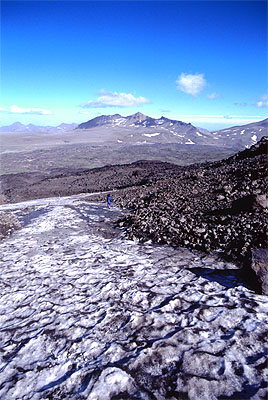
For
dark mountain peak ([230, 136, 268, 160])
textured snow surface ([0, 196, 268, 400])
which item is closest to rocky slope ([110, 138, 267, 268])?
textured snow surface ([0, 196, 268, 400])

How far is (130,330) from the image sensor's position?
224 inches

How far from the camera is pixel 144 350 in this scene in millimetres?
5031

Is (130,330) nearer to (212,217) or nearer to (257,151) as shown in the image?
(212,217)

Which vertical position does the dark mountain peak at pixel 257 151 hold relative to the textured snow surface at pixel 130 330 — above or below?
above

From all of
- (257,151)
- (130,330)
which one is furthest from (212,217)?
(257,151)

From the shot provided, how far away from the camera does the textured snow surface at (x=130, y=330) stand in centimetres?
435

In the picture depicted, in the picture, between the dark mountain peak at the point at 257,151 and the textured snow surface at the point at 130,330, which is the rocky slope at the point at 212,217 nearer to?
the textured snow surface at the point at 130,330

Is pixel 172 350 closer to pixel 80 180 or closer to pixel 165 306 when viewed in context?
pixel 165 306

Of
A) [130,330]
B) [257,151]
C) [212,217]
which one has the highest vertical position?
[257,151]

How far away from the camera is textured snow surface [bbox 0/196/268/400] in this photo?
4348 mm

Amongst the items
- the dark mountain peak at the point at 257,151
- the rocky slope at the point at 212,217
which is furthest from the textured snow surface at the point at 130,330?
the dark mountain peak at the point at 257,151

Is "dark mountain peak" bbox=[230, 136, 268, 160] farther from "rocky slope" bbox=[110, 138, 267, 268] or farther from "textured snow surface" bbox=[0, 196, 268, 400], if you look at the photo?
"textured snow surface" bbox=[0, 196, 268, 400]

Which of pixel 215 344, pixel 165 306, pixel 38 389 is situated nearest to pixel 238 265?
pixel 165 306

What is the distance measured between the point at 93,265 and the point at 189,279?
3572 millimetres
